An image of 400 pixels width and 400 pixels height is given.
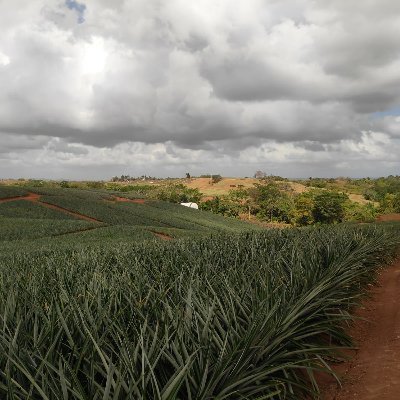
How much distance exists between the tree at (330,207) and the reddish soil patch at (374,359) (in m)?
57.0

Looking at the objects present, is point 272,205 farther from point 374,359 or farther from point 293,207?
point 374,359

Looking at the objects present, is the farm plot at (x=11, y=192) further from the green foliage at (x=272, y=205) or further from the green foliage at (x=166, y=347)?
the green foliage at (x=166, y=347)

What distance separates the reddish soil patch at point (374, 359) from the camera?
4.04 m

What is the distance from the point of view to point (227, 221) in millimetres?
57031

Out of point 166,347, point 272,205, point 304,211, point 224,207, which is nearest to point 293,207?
point 272,205

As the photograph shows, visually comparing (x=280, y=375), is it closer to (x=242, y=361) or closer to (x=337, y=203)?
(x=242, y=361)

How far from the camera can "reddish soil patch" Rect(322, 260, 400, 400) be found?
4039 millimetres

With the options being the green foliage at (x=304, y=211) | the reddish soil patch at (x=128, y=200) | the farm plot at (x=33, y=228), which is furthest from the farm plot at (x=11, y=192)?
the green foliage at (x=304, y=211)

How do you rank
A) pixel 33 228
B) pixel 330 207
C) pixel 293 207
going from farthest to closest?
pixel 293 207 → pixel 330 207 → pixel 33 228

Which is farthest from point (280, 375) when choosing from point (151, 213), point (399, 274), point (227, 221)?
point (227, 221)

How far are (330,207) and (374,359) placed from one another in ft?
199

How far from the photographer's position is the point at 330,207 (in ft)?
204

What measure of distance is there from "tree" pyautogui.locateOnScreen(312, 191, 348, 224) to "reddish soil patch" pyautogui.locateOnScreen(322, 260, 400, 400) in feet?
187

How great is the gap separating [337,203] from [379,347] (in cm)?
6048
